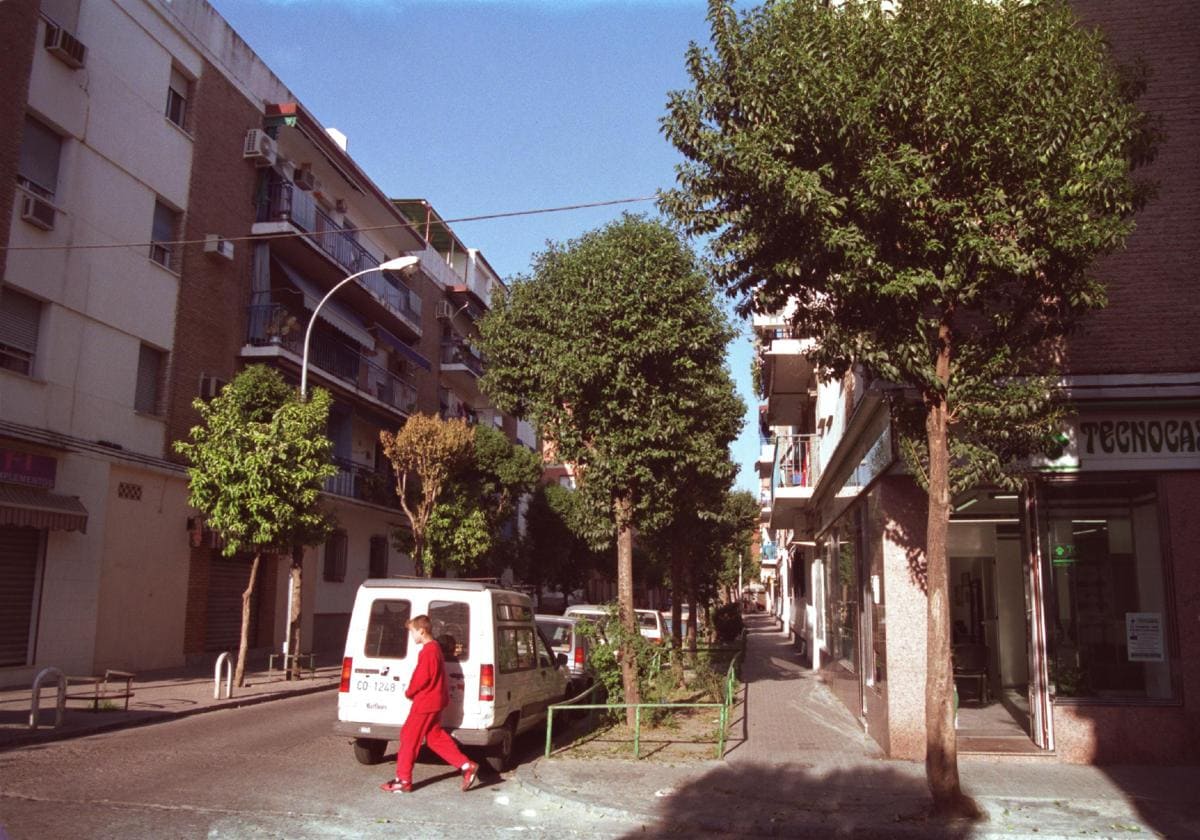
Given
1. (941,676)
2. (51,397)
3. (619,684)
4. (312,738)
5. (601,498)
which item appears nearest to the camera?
(941,676)

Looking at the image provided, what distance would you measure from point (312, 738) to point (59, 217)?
12089 millimetres

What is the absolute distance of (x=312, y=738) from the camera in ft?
38.9

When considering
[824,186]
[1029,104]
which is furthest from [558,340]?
[1029,104]

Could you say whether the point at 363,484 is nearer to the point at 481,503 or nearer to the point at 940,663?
the point at 481,503

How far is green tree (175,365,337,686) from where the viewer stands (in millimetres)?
16906

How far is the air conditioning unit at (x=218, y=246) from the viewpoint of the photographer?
22.6 m

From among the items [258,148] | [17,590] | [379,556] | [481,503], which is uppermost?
[258,148]

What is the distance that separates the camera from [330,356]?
28734 mm

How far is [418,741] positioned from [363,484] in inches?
875

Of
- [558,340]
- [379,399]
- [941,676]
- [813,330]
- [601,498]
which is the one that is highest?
[379,399]

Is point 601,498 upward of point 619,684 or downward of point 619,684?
upward

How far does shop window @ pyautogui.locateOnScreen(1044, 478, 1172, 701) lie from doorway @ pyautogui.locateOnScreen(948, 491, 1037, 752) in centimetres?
138

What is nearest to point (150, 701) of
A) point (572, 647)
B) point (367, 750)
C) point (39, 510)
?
point (39, 510)

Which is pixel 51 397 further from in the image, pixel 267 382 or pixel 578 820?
pixel 578 820
